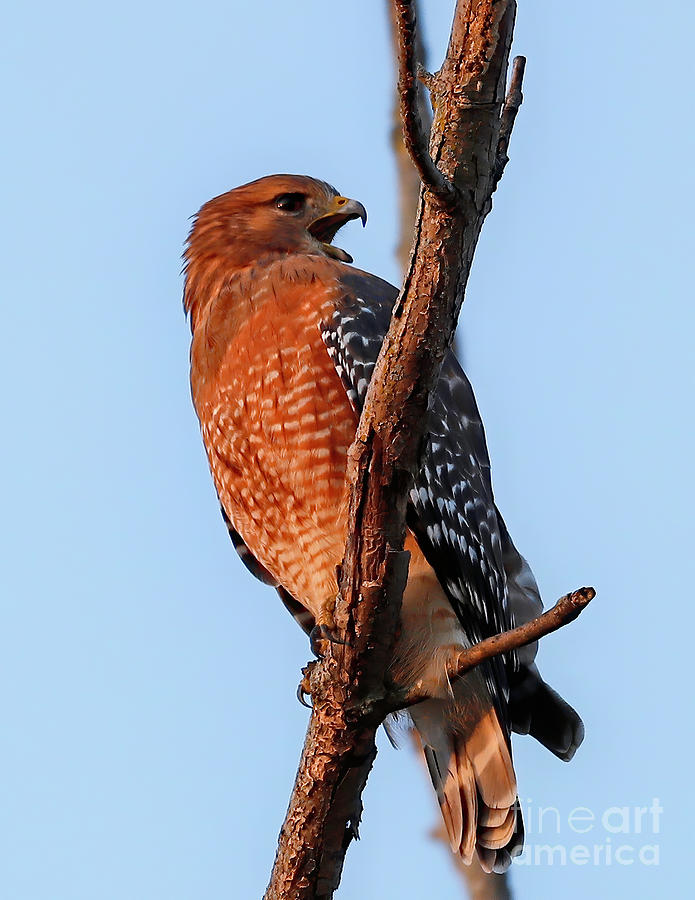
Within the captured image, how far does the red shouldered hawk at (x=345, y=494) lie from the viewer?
566cm

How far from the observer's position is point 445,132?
4031 millimetres

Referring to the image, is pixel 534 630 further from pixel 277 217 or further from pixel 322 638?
pixel 277 217

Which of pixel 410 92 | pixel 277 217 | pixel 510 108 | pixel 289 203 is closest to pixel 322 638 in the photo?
pixel 510 108

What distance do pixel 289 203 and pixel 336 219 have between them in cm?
28

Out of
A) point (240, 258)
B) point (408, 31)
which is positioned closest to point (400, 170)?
point (240, 258)

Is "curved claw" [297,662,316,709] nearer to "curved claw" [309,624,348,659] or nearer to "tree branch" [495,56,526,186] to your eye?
"curved claw" [309,624,348,659]

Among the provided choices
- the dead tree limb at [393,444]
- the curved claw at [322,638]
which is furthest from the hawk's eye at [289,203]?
the dead tree limb at [393,444]

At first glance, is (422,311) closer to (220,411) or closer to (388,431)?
(388,431)

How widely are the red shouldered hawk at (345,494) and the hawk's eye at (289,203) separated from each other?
0.25 metres

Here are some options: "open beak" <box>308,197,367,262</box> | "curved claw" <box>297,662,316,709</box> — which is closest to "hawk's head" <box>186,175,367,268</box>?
"open beak" <box>308,197,367,262</box>

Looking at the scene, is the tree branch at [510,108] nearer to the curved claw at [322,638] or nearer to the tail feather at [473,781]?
the curved claw at [322,638]

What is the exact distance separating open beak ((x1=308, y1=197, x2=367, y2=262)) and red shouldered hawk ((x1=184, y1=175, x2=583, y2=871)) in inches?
6.1

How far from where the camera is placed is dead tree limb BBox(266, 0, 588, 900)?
12.8 ft

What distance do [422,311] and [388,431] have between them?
43 cm
